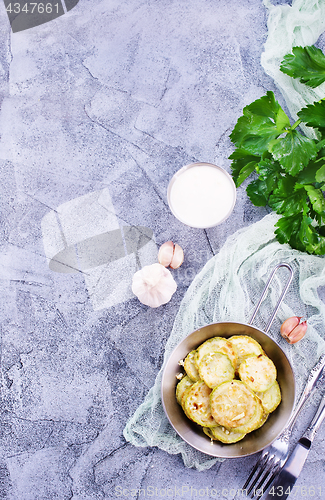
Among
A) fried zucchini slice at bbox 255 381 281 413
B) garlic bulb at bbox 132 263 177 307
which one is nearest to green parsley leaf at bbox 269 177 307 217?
garlic bulb at bbox 132 263 177 307

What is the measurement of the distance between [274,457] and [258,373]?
0.32m

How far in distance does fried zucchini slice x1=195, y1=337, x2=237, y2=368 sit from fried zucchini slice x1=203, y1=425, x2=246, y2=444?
192mm

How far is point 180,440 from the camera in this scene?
51.4 inches

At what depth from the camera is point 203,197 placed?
4.33 feet

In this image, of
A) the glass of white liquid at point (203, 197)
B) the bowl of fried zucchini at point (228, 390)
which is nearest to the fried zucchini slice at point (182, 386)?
the bowl of fried zucchini at point (228, 390)

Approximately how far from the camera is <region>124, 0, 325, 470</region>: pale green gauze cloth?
133 centimetres

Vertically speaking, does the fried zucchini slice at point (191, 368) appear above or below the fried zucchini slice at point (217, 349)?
below

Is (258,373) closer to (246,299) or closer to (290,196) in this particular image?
(246,299)

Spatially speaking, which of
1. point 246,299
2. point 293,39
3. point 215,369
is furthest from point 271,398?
point 293,39

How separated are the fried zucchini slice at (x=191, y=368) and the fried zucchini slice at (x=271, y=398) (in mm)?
191

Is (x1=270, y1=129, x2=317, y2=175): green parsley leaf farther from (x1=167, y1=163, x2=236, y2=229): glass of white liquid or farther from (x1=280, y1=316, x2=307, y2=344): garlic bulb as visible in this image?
(x1=280, y1=316, x2=307, y2=344): garlic bulb

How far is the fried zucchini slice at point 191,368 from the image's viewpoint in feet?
Result: 4.00

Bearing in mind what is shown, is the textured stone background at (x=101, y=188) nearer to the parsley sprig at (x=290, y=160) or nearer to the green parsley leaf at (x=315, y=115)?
the parsley sprig at (x=290, y=160)

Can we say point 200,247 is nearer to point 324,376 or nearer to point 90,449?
point 324,376
